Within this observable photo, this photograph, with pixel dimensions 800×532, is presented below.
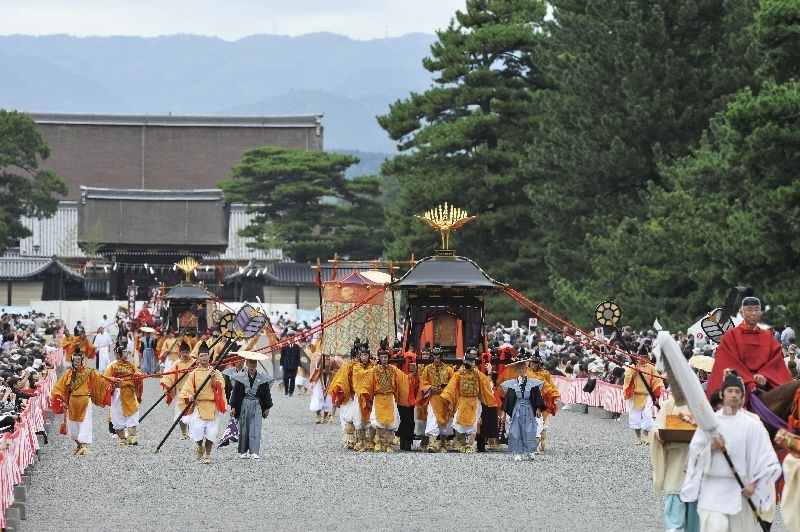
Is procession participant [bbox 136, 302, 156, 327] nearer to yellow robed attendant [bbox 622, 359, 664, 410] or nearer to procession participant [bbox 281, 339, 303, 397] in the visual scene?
procession participant [bbox 281, 339, 303, 397]

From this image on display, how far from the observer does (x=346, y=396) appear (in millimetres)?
20828

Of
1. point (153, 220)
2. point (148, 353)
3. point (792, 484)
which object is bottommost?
point (792, 484)

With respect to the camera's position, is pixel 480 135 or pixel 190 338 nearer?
pixel 190 338

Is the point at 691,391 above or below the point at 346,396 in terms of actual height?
above

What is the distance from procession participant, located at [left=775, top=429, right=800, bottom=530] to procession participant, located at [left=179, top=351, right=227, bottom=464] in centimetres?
973

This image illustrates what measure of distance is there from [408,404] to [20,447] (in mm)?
6200

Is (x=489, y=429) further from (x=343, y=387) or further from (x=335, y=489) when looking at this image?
(x=335, y=489)

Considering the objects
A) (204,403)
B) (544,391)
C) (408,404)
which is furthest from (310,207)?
(204,403)

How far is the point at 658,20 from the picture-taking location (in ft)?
123

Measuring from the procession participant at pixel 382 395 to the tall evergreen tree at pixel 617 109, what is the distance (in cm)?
1579

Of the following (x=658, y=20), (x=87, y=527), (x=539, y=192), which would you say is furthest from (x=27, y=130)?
(x=87, y=527)

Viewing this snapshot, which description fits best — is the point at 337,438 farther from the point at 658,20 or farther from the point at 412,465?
the point at 658,20

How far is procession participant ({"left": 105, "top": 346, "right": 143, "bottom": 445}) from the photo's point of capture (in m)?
21.2

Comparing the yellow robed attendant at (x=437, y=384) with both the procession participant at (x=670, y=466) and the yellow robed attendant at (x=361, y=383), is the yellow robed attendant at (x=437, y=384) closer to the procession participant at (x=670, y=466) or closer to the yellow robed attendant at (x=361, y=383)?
the yellow robed attendant at (x=361, y=383)
